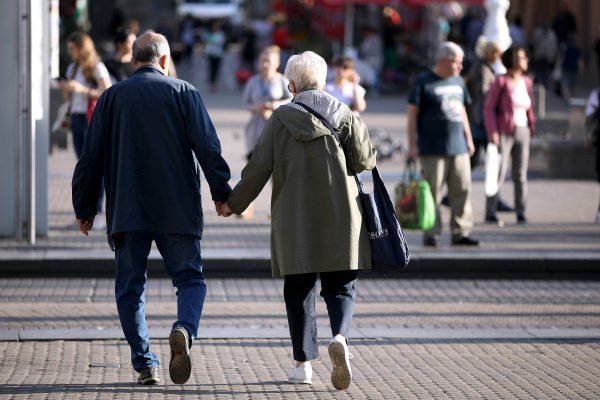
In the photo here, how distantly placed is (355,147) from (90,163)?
4.23ft

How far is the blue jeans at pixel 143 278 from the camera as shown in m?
6.92

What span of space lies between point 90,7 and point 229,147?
20949 mm

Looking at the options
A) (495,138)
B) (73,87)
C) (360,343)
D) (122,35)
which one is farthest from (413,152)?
(360,343)

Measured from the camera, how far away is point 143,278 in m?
6.99

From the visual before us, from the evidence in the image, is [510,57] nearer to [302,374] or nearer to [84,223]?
[302,374]

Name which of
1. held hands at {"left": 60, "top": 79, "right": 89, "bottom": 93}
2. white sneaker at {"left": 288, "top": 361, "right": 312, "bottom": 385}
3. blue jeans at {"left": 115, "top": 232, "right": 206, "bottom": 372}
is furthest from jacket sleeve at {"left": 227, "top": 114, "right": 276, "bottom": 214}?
held hands at {"left": 60, "top": 79, "right": 89, "bottom": 93}

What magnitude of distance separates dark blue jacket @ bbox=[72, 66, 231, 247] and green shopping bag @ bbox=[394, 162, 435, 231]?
15.0ft

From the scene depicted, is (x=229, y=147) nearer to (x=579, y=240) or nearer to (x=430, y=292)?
→ (x=579, y=240)

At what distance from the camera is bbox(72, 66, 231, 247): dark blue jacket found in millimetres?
6836

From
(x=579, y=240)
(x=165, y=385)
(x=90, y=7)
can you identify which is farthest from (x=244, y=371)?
(x=90, y=7)

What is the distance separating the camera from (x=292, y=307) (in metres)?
7.05

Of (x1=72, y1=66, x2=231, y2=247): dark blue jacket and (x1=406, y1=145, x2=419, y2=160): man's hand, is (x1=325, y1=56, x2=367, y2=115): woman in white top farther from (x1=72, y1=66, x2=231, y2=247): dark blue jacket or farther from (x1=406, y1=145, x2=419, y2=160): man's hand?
(x1=72, y1=66, x2=231, y2=247): dark blue jacket

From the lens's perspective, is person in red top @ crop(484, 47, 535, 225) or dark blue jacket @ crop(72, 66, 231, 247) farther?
person in red top @ crop(484, 47, 535, 225)

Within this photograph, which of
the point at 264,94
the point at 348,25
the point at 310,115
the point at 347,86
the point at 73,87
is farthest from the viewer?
the point at 348,25
